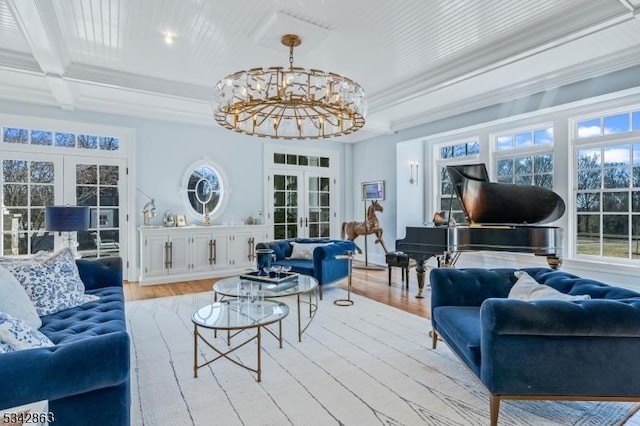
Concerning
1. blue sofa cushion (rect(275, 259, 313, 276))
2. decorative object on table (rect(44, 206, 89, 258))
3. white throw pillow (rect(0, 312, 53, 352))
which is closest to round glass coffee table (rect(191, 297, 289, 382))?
white throw pillow (rect(0, 312, 53, 352))

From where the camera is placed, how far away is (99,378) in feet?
4.85

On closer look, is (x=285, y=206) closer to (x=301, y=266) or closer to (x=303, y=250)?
(x=303, y=250)

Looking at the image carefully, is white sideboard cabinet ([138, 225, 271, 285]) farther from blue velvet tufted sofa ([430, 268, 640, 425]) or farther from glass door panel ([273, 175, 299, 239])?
blue velvet tufted sofa ([430, 268, 640, 425])

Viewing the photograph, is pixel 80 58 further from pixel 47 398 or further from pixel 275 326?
pixel 47 398

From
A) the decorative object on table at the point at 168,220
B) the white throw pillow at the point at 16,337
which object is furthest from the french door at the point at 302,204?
the white throw pillow at the point at 16,337

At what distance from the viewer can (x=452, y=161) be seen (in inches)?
267

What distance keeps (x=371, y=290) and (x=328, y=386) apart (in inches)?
114

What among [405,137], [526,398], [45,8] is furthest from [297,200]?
[526,398]

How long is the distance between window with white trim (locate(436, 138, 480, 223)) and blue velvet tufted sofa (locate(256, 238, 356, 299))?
2.36 meters

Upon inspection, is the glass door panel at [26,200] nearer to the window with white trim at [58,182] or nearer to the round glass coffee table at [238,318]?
the window with white trim at [58,182]

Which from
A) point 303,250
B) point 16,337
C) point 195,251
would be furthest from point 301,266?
point 16,337

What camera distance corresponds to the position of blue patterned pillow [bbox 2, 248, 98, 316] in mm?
2551

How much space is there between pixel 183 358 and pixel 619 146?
5.71 metres

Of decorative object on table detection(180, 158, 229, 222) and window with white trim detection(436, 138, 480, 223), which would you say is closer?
decorative object on table detection(180, 158, 229, 222)
